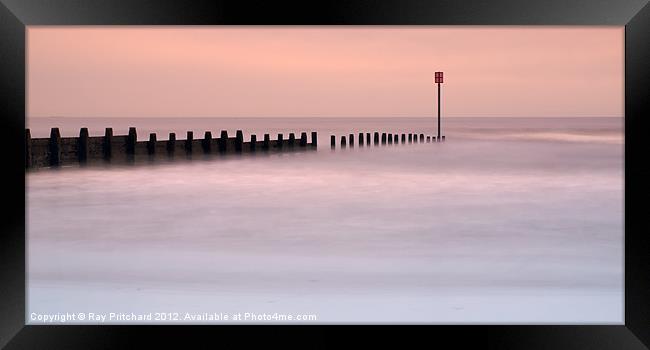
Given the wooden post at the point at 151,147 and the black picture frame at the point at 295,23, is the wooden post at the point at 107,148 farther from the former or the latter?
the black picture frame at the point at 295,23

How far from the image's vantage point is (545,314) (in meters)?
4.48

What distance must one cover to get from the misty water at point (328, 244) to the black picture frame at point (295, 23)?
0.23 meters

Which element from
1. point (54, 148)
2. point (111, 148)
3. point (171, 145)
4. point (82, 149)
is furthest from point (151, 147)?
point (54, 148)

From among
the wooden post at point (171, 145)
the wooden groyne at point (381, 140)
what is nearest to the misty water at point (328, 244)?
the wooden post at point (171, 145)

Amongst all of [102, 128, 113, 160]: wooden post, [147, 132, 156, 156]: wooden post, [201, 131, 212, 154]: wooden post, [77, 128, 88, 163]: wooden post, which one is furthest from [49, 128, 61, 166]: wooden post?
[201, 131, 212, 154]: wooden post

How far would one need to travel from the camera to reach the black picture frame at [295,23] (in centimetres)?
271

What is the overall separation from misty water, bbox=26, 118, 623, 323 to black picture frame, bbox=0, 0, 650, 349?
225 millimetres

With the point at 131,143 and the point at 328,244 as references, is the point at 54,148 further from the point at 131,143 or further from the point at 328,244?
the point at 328,244

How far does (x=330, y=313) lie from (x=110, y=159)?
13.3 m

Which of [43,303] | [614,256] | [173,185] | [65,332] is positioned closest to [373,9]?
[65,332]

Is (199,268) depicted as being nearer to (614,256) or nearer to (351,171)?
(614,256)

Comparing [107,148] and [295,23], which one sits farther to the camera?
[107,148]

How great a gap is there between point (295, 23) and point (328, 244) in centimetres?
608

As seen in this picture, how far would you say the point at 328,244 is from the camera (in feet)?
28.6
